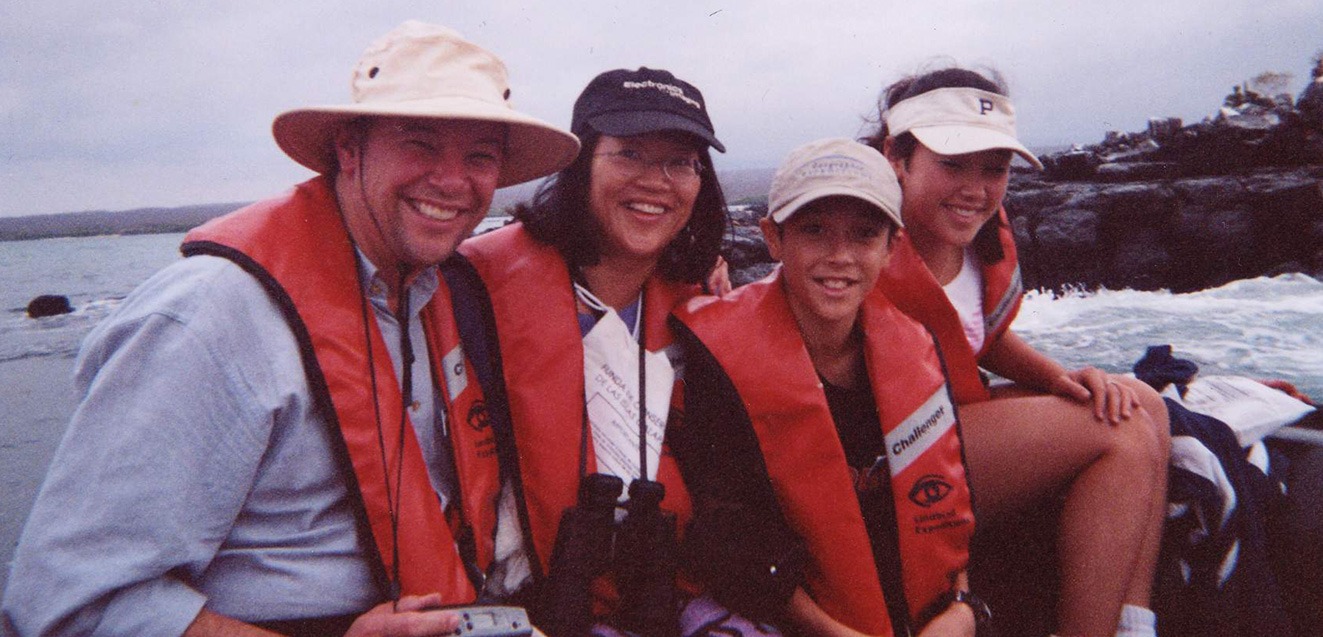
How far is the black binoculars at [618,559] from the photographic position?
213cm

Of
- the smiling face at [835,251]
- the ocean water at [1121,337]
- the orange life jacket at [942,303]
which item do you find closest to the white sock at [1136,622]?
the orange life jacket at [942,303]

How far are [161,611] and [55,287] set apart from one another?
34.2 metres

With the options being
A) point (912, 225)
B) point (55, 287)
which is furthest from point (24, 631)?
point (55, 287)

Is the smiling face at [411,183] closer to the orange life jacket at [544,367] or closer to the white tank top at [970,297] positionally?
the orange life jacket at [544,367]

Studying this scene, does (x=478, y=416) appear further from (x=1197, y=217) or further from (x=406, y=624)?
(x=1197, y=217)

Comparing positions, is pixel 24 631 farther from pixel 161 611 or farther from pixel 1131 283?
pixel 1131 283

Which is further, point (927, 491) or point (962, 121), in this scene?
point (962, 121)

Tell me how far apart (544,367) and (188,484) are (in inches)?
41.0

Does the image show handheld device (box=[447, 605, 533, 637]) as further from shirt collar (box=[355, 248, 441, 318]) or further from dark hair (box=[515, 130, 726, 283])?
dark hair (box=[515, 130, 726, 283])

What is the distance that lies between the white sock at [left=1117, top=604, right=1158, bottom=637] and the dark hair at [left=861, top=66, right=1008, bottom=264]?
4.32 feet

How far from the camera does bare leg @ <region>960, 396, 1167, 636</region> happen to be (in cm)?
246

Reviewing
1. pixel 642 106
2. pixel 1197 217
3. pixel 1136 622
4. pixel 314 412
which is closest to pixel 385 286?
pixel 314 412

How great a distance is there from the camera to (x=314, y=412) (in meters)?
1.79

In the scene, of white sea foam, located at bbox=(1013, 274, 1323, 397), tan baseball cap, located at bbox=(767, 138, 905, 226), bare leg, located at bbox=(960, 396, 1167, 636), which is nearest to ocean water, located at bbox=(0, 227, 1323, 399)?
white sea foam, located at bbox=(1013, 274, 1323, 397)
